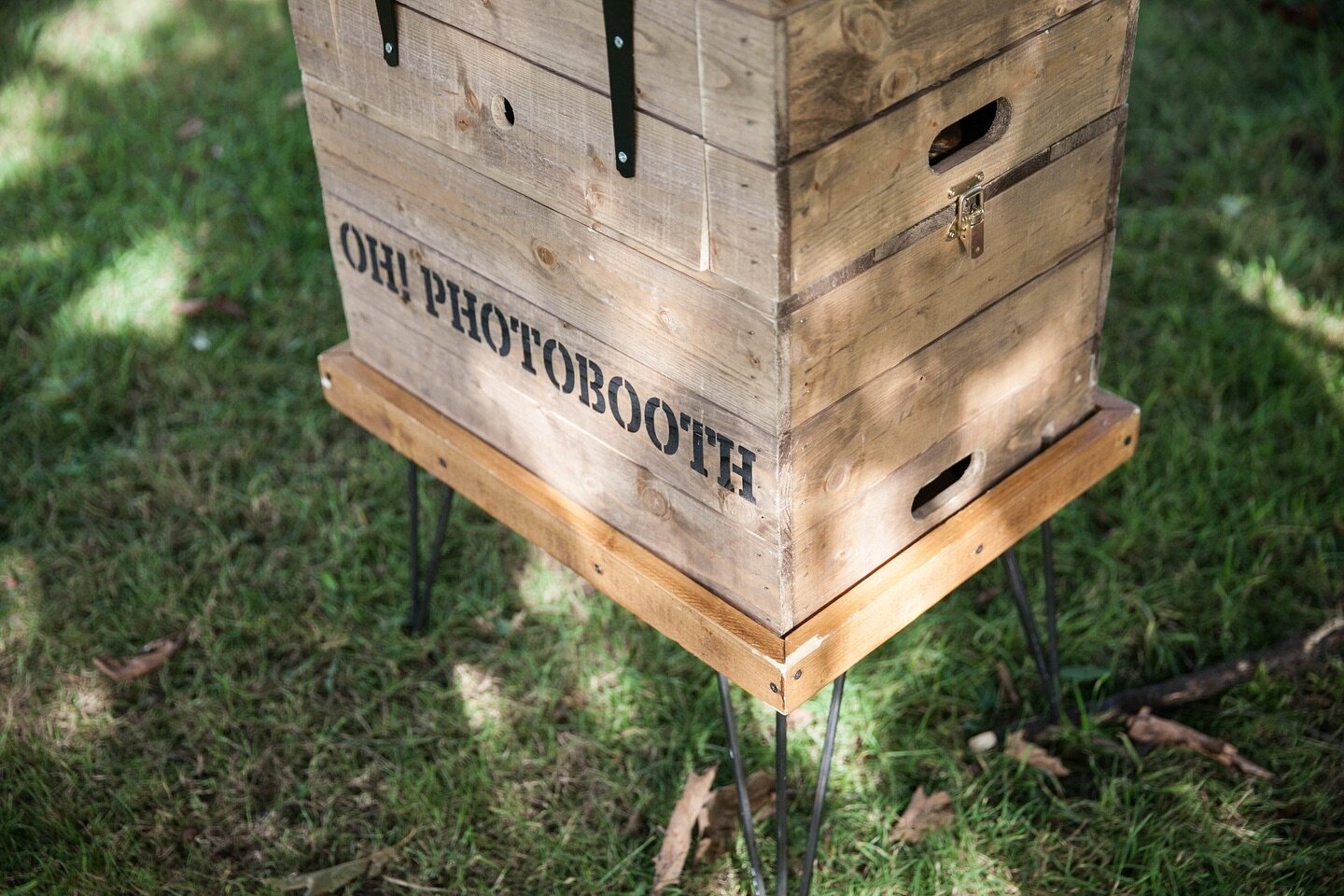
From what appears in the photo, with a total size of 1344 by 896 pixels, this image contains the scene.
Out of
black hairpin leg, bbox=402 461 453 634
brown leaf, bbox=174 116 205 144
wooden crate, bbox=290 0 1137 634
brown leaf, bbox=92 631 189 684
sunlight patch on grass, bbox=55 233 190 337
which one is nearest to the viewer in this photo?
wooden crate, bbox=290 0 1137 634

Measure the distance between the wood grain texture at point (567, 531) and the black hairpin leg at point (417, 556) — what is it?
0.59 ft

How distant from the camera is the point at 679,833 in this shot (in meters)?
2.28

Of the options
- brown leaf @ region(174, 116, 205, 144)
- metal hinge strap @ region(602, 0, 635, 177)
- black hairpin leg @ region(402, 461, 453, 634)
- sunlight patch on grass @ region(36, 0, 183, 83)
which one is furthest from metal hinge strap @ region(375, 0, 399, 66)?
sunlight patch on grass @ region(36, 0, 183, 83)

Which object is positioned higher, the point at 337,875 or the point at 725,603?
the point at 725,603

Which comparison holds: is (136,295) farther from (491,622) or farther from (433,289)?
(433,289)

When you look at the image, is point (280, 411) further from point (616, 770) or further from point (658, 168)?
point (658, 168)

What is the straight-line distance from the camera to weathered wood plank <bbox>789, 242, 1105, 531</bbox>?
1.68m

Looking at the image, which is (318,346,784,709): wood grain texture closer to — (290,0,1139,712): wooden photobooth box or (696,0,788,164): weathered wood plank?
(290,0,1139,712): wooden photobooth box

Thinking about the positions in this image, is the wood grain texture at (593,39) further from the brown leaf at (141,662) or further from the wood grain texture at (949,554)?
the brown leaf at (141,662)

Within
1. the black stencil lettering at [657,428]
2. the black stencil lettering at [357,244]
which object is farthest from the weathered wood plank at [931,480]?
the black stencil lettering at [357,244]

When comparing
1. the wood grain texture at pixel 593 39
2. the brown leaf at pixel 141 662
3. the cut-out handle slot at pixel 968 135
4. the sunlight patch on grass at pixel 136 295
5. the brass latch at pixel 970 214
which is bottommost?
the brown leaf at pixel 141 662

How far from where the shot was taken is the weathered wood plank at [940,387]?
168 centimetres

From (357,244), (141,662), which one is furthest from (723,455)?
(141,662)

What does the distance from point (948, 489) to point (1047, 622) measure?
0.53 meters
